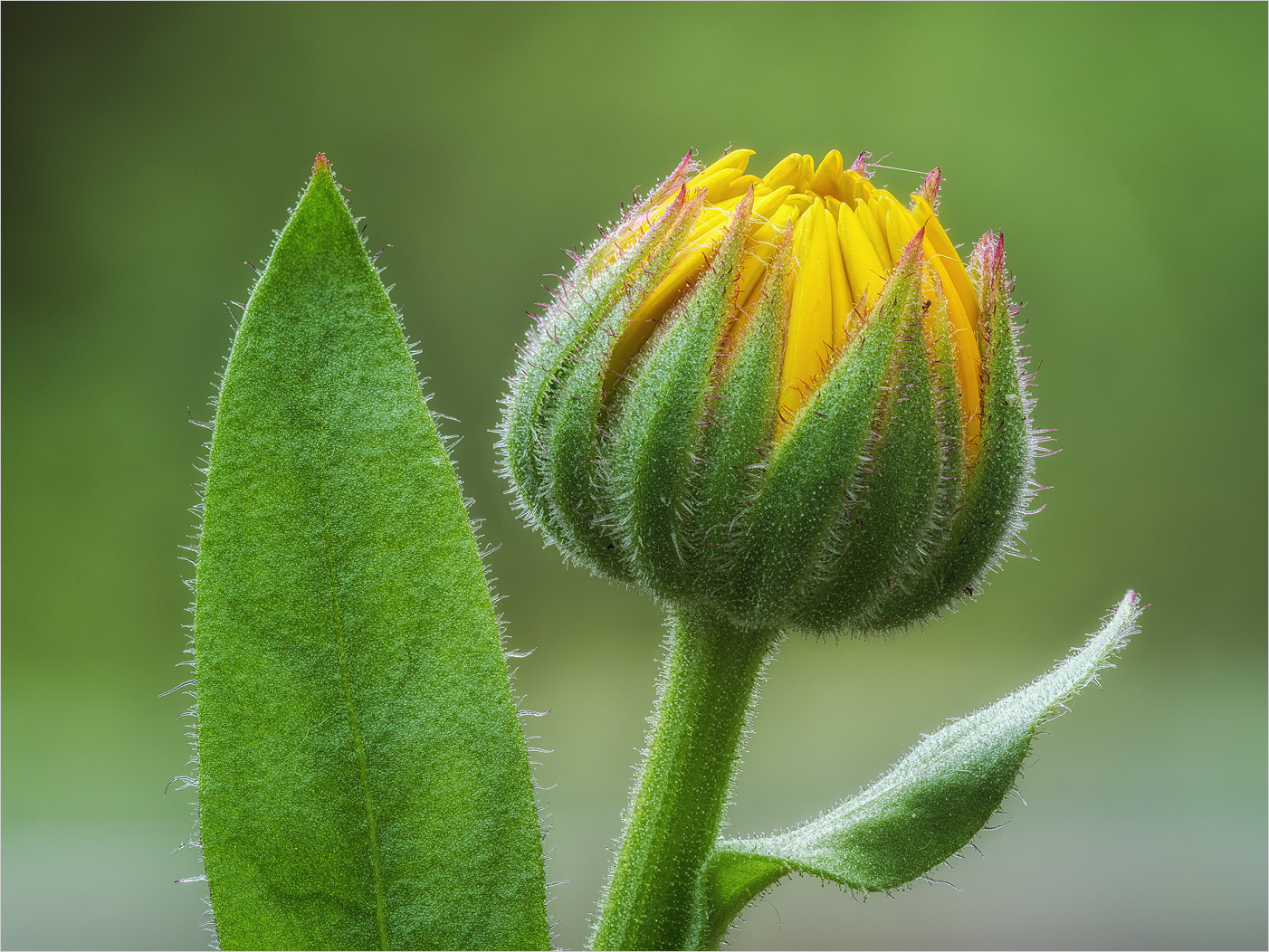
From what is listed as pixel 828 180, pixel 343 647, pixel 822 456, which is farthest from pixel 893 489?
pixel 343 647

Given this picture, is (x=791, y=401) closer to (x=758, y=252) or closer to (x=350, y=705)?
(x=758, y=252)

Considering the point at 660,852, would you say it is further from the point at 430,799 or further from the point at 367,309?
the point at 367,309

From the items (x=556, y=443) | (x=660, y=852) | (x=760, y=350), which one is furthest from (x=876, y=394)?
(x=660, y=852)

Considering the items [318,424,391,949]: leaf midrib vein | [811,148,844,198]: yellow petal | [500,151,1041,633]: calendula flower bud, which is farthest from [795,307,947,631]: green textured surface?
[318,424,391,949]: leaf midrib vein

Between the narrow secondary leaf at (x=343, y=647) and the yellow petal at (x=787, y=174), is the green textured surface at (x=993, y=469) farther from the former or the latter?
the narrow secondary leaf at (x=343, y=647)

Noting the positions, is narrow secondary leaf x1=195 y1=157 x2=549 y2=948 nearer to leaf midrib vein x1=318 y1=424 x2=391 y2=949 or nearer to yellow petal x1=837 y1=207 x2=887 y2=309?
leaf midrib vein x1=318 y1=424 x2=391 y2=949
